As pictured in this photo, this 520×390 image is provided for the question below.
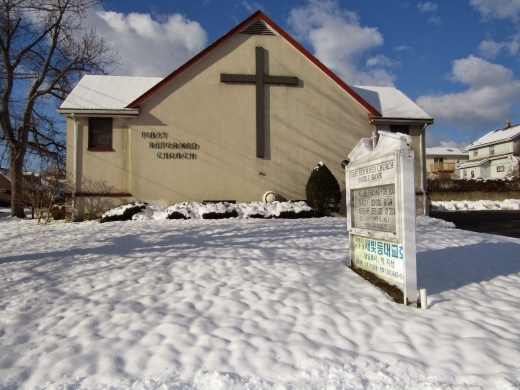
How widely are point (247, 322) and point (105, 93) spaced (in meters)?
15.1

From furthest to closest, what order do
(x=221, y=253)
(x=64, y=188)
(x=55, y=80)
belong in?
(x=55, y=80) → (x=64, y=188) → (x=221, y=253)

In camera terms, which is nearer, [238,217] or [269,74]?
[238,217]

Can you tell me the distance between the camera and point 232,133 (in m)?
15.3

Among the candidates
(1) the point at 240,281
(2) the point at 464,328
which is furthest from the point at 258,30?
(2) the point at 464,328

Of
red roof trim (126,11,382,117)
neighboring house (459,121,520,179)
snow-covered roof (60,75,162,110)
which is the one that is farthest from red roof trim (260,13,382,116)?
neighboring house (459,121,520,179)

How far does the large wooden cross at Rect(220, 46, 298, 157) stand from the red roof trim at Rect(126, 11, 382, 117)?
1.16 meters

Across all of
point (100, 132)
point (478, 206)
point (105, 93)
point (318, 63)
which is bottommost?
point (478, 206)

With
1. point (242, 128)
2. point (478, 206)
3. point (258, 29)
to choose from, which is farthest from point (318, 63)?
point (478, 206)

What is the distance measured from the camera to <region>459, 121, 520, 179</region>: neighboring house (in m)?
45.0

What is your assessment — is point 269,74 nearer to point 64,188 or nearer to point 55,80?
point 64,188

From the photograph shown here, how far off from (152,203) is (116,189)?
162cm

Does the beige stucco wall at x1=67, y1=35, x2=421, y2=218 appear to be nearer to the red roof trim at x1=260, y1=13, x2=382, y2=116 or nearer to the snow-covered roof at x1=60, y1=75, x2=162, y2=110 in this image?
the red roof trim at x1=260, y1=13, x2=382, y2=116

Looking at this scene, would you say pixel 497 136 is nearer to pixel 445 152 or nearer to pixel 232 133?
pixel 445 152

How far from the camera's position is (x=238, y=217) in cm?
1326
